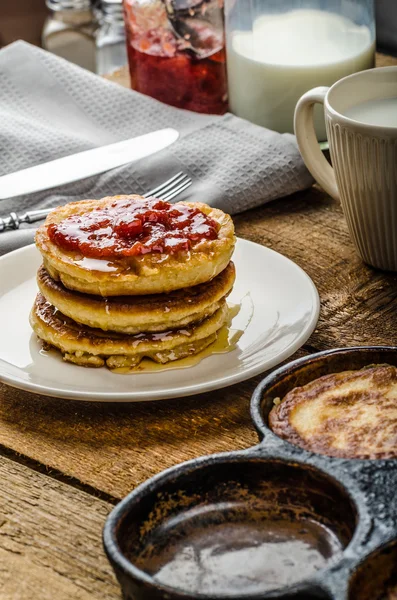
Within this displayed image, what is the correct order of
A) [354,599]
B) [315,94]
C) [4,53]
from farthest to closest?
[4,53], [315,94], [354,599]

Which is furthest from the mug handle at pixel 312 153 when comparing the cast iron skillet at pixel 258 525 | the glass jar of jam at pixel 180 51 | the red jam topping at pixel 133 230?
the cast iron skillet at pixel 258 525

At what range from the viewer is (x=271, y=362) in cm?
103

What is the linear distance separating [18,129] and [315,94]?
644 mm

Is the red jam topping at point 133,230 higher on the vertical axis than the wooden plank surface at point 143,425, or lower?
higher

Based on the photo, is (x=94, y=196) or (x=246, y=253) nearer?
(x=246, y=253)

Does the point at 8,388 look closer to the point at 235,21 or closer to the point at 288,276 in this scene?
the point at 288,276

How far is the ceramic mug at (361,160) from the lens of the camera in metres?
1.21

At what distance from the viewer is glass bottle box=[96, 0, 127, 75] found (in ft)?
8.47

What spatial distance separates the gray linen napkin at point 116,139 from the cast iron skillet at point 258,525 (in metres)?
0.73

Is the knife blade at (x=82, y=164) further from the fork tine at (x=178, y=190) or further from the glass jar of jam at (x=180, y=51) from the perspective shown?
the glass jar of jam at (x=180, y=51)

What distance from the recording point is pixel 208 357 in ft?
3.57

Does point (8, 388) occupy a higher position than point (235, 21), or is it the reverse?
point (235, 21)

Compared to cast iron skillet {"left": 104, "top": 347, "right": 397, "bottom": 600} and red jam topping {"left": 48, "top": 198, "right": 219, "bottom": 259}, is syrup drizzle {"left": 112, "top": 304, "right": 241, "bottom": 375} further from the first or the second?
cast iron skillet {"left": 104, "top": 347, "right": 397, "bottom": 600}

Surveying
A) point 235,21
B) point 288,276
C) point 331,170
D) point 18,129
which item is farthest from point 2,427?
point 235,21
